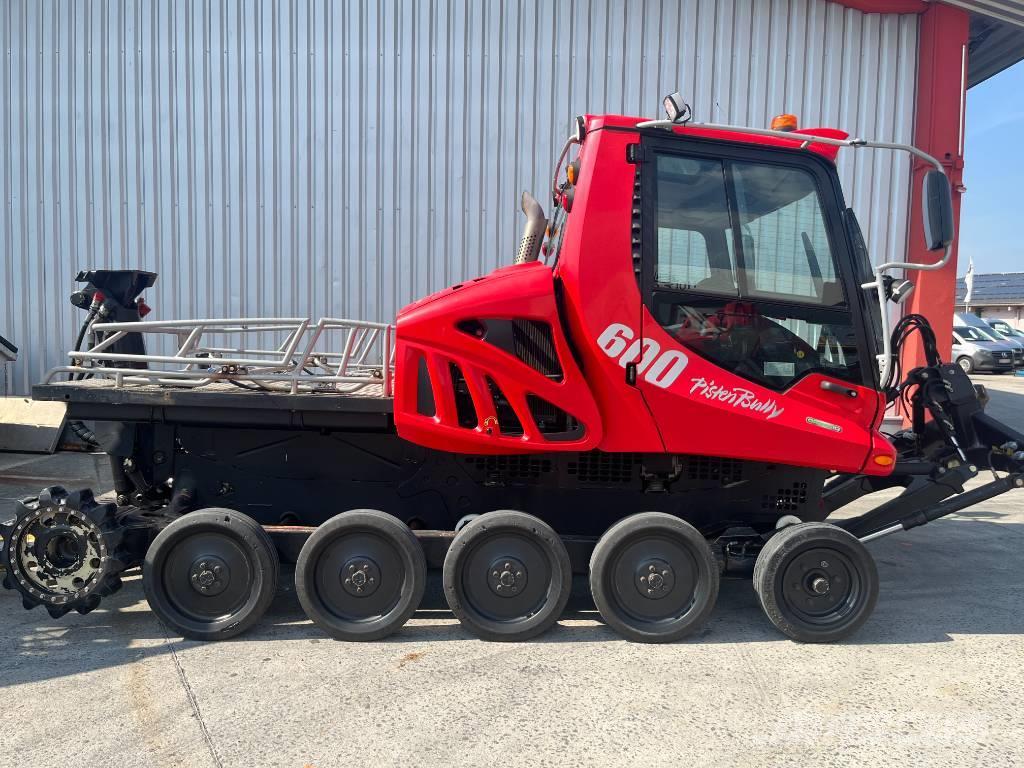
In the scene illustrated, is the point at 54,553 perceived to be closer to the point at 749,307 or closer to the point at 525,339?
the point at 525,339

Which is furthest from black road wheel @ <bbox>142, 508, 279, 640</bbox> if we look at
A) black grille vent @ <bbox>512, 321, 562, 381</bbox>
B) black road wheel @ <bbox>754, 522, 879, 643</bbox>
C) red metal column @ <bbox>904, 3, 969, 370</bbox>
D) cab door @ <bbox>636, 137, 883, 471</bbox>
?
red metal column @ <bbox>904, 3, 969, 370</bbox>

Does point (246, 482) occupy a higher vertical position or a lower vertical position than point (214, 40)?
lower

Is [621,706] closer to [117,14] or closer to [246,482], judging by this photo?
[246,482]

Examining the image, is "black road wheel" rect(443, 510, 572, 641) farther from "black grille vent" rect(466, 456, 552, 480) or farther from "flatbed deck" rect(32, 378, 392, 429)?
"flatbed deck" rect(32, 378, 392, 429)

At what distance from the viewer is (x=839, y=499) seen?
13.3 feet

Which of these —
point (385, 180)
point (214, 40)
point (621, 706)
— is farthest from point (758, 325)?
point (214, 40)

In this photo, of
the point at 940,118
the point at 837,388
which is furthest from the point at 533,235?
the point at 940,118

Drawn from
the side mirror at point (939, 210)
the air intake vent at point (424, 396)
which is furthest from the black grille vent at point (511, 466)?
the side mirror at point (939, 210)

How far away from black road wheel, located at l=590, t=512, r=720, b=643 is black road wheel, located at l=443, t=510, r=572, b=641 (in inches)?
9.1

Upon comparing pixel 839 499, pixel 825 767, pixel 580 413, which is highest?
pixel 580 413

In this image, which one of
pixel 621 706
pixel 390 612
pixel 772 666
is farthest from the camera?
pixel 390 612

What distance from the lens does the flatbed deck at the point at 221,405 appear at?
12.0 ft

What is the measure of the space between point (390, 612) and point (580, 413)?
147cm

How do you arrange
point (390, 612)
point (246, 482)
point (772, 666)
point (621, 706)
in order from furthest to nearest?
1. point (246, 482)
2. point (390, 612)
3. point (772, 666)
4. point (621, 706)
